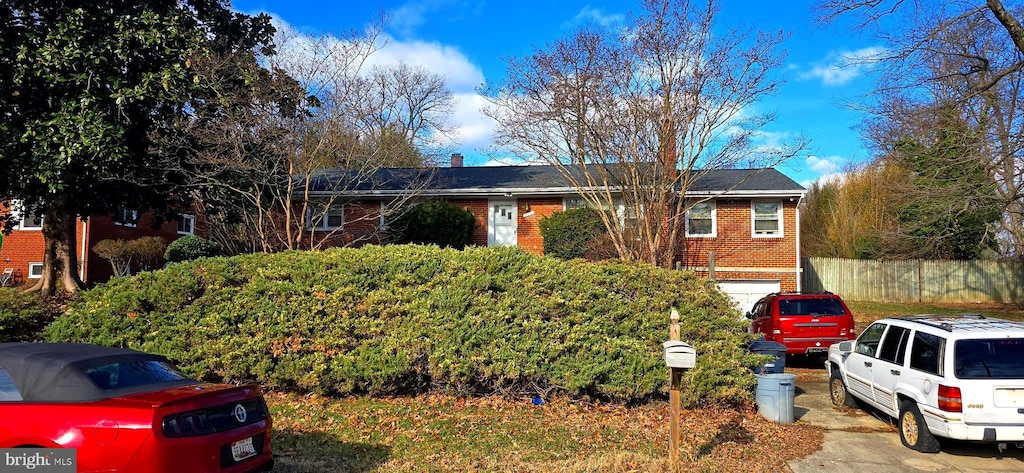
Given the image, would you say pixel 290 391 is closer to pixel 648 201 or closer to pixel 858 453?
pixel 858 453

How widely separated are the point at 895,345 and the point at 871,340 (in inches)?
34.6

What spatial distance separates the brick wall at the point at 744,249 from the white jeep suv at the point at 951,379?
39.4ft

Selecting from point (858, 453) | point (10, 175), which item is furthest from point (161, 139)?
point (858, 453)

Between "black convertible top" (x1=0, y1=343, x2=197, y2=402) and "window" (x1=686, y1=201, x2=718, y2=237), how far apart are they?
17534 mm

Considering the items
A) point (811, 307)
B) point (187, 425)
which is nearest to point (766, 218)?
point (811, 307)

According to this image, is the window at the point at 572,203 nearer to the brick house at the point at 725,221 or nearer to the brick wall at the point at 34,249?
the brick house at the point at 725,221

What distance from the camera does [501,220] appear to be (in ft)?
70.5

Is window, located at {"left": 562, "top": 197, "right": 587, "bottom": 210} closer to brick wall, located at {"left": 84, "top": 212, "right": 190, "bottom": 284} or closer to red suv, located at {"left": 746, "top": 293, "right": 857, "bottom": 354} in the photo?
red suv, located at {"left": 746, "top": 293, "right": 857, "bottom": 354}

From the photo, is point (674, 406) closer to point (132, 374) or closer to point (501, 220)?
point (132, 374)

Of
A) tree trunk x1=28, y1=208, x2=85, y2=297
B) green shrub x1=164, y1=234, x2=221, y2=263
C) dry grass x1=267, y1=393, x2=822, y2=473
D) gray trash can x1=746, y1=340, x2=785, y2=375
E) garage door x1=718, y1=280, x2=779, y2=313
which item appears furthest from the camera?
garage door x1=718, y1=280, x2=779, y2=313

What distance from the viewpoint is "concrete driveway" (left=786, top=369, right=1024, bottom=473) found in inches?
270

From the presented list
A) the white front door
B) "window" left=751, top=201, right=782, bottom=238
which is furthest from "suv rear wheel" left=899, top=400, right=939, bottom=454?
the white front door

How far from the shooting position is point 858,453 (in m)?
7.39

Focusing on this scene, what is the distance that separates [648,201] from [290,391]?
9.43 m
